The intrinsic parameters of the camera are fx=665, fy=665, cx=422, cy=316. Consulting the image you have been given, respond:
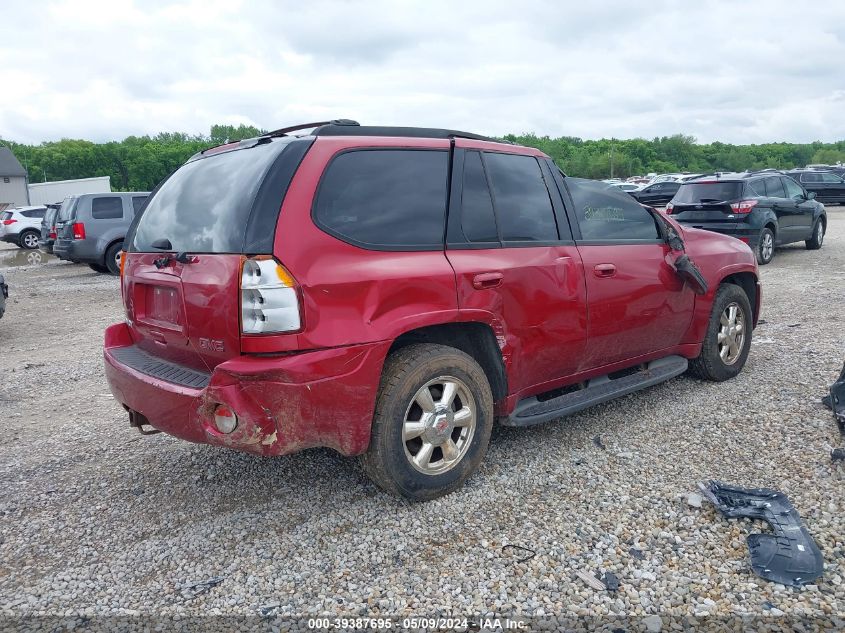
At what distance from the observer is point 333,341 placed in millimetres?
2902

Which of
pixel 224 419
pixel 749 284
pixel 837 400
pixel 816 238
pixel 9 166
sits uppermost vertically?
pixel 9 166

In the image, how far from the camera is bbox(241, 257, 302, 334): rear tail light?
2.81 metres

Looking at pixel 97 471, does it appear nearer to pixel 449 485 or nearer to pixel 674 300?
pixel 449 485

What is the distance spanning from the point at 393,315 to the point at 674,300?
2383 mm

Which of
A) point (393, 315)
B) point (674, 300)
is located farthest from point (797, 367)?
point (393, 315)

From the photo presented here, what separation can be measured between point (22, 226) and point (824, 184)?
3112 centimetres

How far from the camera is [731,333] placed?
16.9ft

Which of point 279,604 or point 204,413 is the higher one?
point 204,413

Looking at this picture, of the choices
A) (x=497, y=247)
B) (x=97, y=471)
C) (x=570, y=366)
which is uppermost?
(x=497, y=247)

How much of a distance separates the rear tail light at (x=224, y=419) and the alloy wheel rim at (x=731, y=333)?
3.75 metres

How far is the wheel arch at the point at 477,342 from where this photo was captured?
3.43 metres

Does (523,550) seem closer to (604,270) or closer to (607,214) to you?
(604,270)

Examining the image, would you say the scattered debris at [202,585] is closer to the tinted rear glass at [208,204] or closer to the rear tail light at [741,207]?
the tinted rear glass at [208,204]

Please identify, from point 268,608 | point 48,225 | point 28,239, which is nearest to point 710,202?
point 268,608
